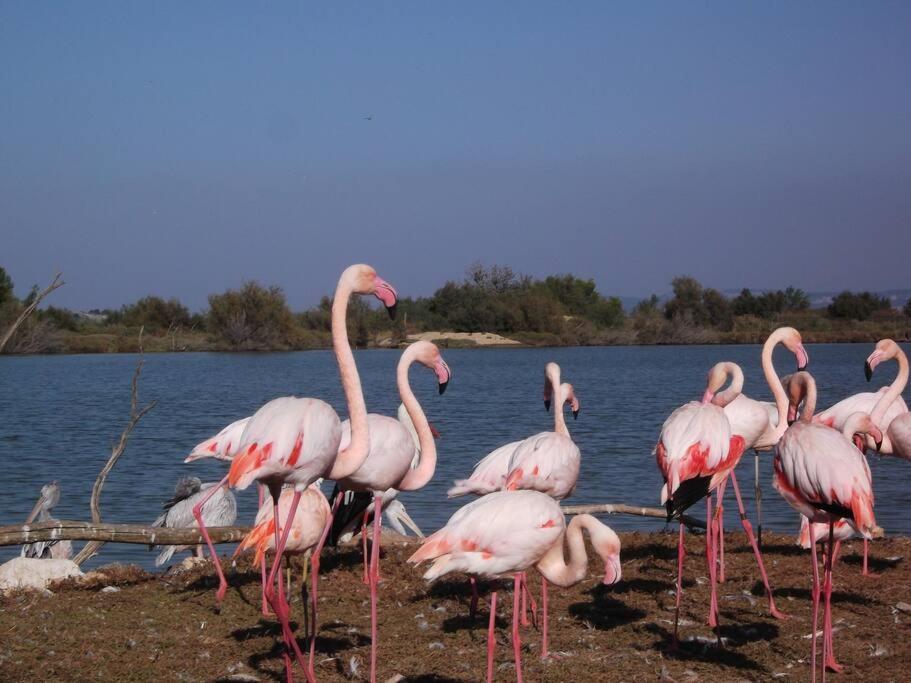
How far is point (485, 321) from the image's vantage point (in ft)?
206

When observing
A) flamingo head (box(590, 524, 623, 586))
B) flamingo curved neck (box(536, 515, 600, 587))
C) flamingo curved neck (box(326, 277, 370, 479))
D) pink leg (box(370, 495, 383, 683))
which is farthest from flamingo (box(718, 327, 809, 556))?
flamingo curved neck (box(326, 277, 370, 479))

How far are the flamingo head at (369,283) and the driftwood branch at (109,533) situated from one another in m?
2.83

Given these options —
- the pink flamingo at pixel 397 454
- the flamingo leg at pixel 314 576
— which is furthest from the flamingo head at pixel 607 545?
the flamingo leg at pixel 314 576

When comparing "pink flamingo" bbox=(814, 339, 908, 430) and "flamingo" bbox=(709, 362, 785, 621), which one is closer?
"flamingo" bbox=(709, 362, 785, 621)

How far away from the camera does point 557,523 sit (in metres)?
4.86

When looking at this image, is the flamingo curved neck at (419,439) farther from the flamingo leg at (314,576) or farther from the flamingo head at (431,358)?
the flamingo leg at (314,576)

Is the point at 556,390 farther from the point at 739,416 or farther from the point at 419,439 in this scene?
the point at 419,439

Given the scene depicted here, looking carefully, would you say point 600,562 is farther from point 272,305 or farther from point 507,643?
point 272,305

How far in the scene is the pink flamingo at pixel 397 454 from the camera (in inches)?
227

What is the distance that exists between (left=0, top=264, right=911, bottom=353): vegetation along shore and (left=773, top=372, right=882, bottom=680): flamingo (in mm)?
42993

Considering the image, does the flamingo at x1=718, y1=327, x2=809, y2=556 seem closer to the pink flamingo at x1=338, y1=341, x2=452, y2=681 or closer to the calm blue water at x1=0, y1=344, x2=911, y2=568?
the pink flamingo at x1=338, y1=341, x2=452, y2=681

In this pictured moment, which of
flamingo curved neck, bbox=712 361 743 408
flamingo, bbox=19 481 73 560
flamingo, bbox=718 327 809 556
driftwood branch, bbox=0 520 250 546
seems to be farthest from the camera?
flamingo, bbox=19 481 73 560

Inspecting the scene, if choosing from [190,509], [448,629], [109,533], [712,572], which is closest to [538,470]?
[448,629]

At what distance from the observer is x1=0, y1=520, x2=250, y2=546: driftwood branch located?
657 centimetres
